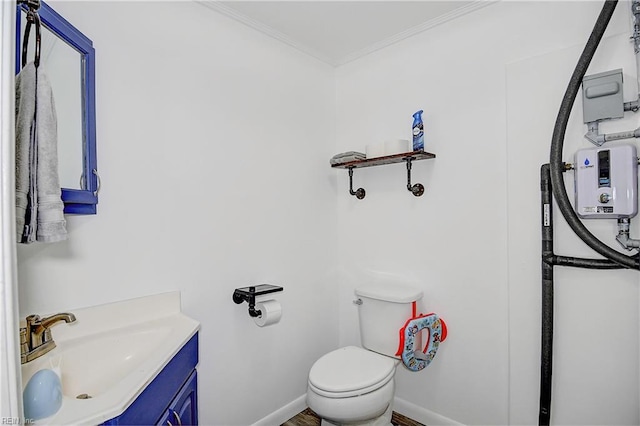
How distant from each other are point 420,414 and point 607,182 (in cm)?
160

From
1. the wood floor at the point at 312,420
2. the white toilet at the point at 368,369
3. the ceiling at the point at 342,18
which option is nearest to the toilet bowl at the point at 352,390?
the white toilet at the point at 368,369

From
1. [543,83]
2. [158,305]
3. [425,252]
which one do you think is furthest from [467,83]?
[158,305]

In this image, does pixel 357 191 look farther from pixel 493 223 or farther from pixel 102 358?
pixel 102 358

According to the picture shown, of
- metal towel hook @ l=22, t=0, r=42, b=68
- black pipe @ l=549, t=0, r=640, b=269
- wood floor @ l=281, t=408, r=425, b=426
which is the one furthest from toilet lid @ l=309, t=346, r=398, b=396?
metal towel hook @ l=22, t=0, r=42, b=68

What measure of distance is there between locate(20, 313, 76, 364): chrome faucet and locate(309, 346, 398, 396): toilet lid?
1.12 metres

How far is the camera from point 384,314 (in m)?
2.02

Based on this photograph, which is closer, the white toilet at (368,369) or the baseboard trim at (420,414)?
the white toilet at (368,369)

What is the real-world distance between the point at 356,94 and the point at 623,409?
2166 millimetres

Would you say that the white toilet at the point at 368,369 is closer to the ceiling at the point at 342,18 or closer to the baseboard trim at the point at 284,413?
the baseboard trim at the point at 284,413

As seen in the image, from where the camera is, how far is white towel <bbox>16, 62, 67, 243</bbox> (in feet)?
3.07

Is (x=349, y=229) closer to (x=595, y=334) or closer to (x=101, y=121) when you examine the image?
(x=595, y=334)

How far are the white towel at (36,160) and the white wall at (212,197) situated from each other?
1.26ft

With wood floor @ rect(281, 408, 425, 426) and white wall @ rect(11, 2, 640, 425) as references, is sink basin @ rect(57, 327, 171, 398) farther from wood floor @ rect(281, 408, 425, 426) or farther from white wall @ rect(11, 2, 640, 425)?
wood floor @ rect(281, 408, 425, 426)

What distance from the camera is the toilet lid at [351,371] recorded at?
167 centimetres
